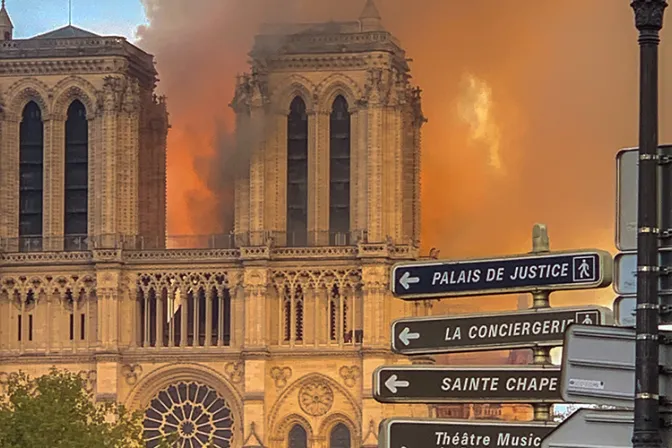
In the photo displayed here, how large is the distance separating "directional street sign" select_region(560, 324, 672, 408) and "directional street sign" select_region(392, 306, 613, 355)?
7.89 ft

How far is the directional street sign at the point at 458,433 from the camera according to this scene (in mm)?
16219

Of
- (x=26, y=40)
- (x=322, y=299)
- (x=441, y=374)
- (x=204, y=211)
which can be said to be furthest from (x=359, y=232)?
(x=441, y=374)

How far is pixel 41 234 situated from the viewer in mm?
87125

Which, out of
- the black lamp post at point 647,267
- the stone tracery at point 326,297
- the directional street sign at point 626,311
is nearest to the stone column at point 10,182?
the stone tracery at point 326,297

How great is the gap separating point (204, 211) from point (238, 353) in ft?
26.9

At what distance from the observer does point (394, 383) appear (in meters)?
17.0

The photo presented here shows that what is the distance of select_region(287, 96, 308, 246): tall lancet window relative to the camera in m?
85.4

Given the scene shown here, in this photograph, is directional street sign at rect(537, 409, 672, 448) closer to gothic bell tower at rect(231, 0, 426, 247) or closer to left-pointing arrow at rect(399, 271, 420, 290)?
left-pointing arrow at rect(399, 271, 420, 290)

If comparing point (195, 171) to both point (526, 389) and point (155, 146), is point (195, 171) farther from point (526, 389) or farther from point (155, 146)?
point (526, 389)

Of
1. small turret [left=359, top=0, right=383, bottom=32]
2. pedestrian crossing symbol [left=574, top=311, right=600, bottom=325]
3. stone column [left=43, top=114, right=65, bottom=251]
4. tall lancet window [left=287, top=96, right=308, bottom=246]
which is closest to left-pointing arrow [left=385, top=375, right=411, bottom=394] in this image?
pedestrian crossing symbol [left=574, top=311, right=600, bottom=325]

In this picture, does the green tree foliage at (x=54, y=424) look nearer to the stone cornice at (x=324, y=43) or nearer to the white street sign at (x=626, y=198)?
the stone cornice at (x=324, y=43)

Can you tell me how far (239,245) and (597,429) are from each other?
72.0 metres

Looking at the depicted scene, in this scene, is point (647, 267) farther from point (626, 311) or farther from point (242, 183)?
point (242, 183)

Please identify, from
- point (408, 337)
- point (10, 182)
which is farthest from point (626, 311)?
point (10, 182)
